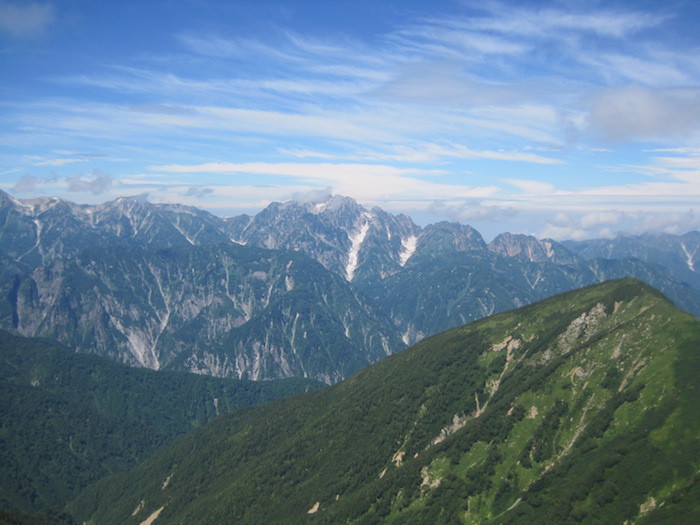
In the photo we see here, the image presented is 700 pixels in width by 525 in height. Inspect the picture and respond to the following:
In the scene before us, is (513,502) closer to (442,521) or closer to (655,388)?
(442,521)

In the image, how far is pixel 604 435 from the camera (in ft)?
629

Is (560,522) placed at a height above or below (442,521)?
above

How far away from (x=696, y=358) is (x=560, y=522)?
8068cm

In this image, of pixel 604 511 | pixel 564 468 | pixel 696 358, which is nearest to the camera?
pixel 604 511

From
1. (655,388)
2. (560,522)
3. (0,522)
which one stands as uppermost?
(655,388)

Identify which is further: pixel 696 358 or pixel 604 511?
pixel 696 358

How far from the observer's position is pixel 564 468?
185 m

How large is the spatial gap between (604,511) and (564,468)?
24.6m

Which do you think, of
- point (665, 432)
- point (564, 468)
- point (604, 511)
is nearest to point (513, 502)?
point (564, 468)

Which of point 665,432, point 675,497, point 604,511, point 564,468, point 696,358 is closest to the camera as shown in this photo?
point 675,497

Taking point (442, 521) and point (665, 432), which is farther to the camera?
point (442, 521)

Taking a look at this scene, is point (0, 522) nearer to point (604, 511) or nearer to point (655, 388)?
point (604, 511)

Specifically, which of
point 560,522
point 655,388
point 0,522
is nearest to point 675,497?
point 560,522

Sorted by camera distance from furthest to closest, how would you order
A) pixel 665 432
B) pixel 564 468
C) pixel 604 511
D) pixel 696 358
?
pixel 696 358 → pixel 564 468 → pixel 665 432 → pixel 604 511
